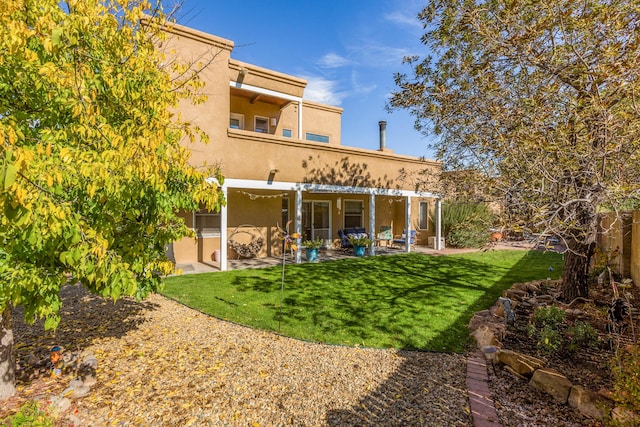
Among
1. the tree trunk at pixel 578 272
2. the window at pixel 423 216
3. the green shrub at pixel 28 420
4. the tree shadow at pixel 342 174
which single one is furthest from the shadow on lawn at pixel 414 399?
the window at pixel 423 216

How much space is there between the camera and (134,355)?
471 centimetres

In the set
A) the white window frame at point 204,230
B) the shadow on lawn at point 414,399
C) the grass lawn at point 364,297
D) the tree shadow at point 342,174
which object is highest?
the tree shadow at point 342,174

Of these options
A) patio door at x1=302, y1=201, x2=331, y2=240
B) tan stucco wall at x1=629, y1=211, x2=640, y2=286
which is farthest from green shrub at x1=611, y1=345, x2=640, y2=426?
patio door at x1=302, y1=201, x2=331, y2=240

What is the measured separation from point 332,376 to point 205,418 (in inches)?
63.8

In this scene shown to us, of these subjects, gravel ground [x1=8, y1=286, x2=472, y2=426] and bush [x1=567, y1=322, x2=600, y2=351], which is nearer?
gravel ground [x1=8, y1=286, x2=472, y2=426]

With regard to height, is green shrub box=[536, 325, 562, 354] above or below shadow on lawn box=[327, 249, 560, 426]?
above

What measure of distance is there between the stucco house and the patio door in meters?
0.05

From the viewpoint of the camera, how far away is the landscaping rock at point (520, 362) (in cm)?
409

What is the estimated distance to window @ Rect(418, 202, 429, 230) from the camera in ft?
64.4

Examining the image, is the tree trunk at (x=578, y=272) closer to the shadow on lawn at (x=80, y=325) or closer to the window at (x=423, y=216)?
the shadow on lawn at (x=80, y=325)

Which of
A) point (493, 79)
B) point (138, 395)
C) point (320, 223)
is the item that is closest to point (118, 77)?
point (138, 395)

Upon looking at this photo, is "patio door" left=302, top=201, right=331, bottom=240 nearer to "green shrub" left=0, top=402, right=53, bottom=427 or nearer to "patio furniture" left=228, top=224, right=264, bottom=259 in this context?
"patio furniture" left=228, top=224, right=264, bottom=259

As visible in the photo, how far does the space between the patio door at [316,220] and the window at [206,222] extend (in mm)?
4476

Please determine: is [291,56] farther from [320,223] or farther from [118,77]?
[118,77]
